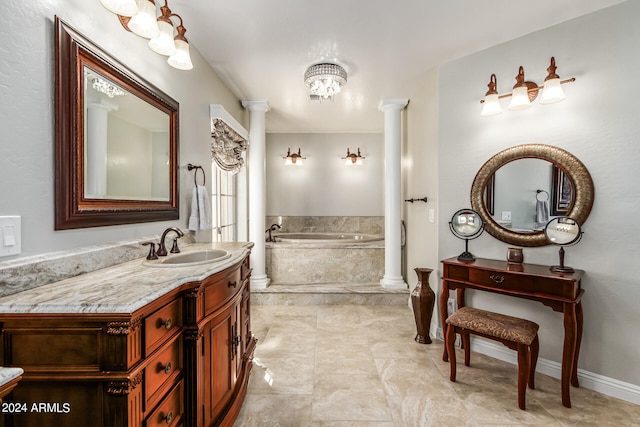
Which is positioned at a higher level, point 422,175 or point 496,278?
point 422,175

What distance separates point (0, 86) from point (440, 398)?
8.07 ft

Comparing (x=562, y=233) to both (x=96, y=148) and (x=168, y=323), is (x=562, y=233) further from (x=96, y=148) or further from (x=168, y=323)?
(x=96, y=148)

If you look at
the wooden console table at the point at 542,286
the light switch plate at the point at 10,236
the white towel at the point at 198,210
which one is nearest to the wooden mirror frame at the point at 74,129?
the light switch plate at the point at 10,236

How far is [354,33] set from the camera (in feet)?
6.70

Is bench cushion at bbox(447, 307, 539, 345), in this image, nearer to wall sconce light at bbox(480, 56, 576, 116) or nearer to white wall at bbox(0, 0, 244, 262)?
wall sconce light at bbox(480, 56, 576, 116)

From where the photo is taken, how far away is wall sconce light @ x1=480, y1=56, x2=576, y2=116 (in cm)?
176

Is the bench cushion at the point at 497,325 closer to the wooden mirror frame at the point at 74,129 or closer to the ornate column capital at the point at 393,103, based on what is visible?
the wooden mirror frame at the point at 74,129

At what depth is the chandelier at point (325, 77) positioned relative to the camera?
239 centimetres

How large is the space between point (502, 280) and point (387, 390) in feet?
3.35

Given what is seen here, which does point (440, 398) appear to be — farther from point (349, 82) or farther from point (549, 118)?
point (349, 82)

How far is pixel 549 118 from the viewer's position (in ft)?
6.48

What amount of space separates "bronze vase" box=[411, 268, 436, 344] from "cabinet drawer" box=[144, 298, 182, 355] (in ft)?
6.42

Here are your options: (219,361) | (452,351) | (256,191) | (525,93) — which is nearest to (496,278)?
(452,351)

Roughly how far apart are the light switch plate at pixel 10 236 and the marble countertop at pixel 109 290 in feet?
0.47
